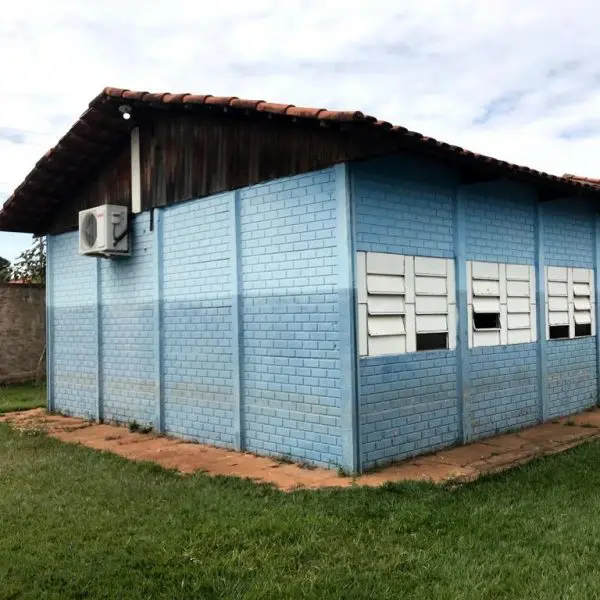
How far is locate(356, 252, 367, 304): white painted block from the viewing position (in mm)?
6324

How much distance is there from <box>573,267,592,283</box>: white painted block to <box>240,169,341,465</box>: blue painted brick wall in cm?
507

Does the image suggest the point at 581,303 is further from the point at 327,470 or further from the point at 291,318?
the point at 327,470

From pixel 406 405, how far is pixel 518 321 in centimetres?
263

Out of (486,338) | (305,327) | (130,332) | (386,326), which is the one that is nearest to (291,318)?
(305,327)

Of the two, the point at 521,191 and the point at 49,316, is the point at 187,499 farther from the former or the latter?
the point at 49,316

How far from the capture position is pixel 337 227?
6328 mm

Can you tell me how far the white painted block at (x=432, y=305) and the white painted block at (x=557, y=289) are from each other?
2634 mm

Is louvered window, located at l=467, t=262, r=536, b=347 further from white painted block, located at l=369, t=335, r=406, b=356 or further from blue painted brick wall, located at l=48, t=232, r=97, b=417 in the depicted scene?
blue painted brick wall, located at l=48, t=232, r=97, b=417

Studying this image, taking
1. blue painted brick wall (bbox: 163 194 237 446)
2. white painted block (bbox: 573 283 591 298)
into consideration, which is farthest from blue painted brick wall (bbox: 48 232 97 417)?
white painted block (bbox: 573 283 591 298)

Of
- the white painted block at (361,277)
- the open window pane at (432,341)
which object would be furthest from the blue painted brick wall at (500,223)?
the white painted block at (361,277)

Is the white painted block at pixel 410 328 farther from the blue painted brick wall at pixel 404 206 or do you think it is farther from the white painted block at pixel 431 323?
the blue painted brick wall at pixel 404 206

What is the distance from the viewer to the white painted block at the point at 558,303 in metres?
9.23

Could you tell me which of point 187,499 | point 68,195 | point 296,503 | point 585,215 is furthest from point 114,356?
point 585,215

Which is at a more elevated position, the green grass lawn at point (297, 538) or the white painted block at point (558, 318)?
the white painted block at point (558, 318)
